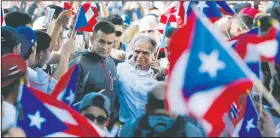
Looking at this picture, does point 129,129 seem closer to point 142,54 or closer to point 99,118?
point 99,118

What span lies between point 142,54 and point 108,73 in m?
0.43

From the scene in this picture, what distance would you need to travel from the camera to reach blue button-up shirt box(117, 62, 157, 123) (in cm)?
936

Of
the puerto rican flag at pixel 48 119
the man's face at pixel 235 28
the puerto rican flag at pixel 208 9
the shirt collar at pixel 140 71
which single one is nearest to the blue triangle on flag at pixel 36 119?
the puerto rican flag at pixel 48 119

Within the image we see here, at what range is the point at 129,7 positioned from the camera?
21344 mm

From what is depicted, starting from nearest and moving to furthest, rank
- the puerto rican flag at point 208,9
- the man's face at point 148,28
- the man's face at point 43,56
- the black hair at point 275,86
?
the black hair at point 275,86 → the man's face at point 43,56 → the puerto rican flag at point 208,9 → the man's face at point 148,28

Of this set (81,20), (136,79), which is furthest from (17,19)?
(136,79)

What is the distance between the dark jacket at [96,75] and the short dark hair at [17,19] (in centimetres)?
103

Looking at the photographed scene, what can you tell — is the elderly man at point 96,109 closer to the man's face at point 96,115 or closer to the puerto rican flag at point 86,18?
the man's face at point 96,115

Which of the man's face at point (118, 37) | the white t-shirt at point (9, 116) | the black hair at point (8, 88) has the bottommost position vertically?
the man's face at point (118, 37)

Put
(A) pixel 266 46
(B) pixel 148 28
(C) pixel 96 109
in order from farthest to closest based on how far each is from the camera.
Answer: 1. (B) pixel 148 28
2. (A) pixel 266 46
3. (C) pixel 96 109

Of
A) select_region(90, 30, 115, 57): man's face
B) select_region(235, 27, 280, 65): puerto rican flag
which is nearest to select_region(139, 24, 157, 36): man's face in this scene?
select_region(90, 30, 115, 57): man's face

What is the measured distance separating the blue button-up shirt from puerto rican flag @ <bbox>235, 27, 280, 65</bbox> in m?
1.89

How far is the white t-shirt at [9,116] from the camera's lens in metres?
6.40

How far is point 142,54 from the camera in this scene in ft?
31.4
